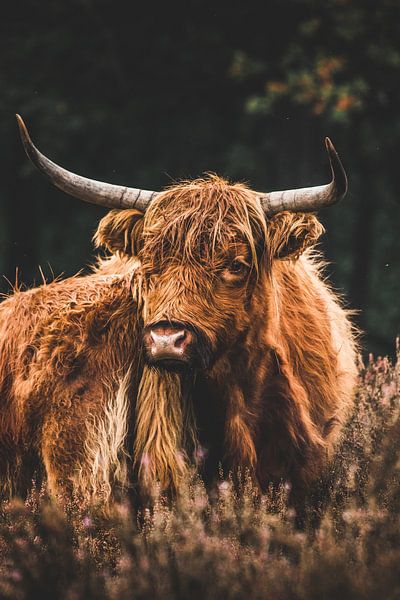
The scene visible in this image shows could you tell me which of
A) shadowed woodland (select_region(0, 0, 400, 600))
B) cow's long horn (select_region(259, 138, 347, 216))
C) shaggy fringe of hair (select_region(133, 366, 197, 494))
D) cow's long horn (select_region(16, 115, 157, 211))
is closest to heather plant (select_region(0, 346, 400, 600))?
shadowed woodland (select_region(0, 0, 400, 600))

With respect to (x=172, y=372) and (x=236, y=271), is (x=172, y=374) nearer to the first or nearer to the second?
(x=172, y=372)

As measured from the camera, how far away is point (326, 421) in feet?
16.0

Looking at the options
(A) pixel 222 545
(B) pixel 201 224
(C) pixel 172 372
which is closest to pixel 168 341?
(C) pixel 172 372

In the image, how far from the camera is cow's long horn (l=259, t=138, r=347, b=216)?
159 inches

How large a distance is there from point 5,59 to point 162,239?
9.75 m

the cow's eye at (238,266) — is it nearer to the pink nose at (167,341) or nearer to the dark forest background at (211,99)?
the pink nose at (167,341)

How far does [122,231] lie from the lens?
467cm

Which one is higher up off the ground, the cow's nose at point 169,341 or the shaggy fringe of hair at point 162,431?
the cow's nose at point 169,341

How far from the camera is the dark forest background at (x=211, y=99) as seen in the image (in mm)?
11656

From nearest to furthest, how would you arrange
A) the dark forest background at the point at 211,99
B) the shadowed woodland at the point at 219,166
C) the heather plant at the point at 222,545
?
1. the heather plant at the point at 222,545
2. the shadowed woodland at the point at 219,166
3. the dark forest background at the point at 211,99

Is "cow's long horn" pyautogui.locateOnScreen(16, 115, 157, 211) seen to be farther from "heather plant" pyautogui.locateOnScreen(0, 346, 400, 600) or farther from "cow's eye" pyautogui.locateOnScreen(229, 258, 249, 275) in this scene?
"heather plant" pyautogui.locateOnScreen(0, 346, 400, 600)

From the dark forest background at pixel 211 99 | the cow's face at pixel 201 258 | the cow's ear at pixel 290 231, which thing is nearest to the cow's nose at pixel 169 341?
the cow's face at pixel 201 258

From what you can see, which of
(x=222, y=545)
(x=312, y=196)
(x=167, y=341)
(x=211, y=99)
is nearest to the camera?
(x=222, y=545)

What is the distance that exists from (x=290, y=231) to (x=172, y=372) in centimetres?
87
